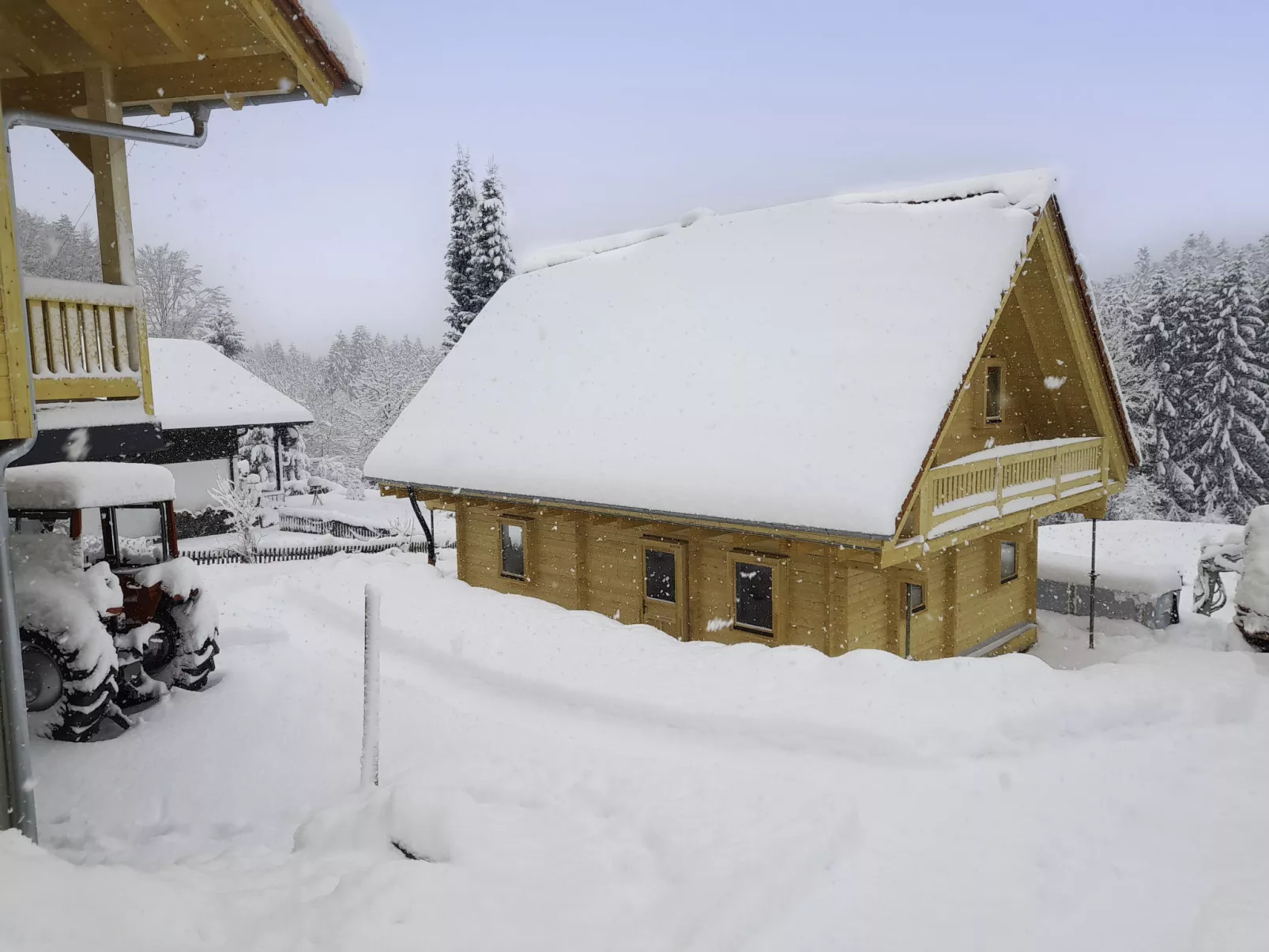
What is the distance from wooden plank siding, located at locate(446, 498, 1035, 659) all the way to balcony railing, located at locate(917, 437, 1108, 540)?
972 mm

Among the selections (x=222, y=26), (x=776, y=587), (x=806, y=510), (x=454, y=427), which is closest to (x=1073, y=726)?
(x=806, y=510)

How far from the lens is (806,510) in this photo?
10.1 meters

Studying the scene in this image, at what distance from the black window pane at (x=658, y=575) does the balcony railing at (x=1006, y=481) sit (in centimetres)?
449

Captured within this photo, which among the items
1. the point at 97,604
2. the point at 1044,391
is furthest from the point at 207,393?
the point at 1044,391

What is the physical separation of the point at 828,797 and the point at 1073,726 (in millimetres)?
3214

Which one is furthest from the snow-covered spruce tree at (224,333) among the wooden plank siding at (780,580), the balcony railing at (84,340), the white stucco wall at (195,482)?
the balcony railing at (84,340)

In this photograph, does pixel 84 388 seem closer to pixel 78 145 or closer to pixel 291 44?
pixel 78 145

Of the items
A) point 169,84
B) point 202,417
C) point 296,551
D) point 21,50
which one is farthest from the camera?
point 202,417

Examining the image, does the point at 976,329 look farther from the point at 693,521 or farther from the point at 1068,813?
the point at 1068,813

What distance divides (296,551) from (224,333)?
2137 cm

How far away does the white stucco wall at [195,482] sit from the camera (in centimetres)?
2633

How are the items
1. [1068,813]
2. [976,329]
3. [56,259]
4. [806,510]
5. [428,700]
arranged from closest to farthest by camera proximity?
[1068,813] < [428,700] < [806,510] < [976,329] < [56,259]

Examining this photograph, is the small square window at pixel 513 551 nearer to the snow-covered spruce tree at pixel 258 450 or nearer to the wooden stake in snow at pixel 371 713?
the wooden stake in snow at pixel 371 713

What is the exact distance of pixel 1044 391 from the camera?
1559 centimetres
